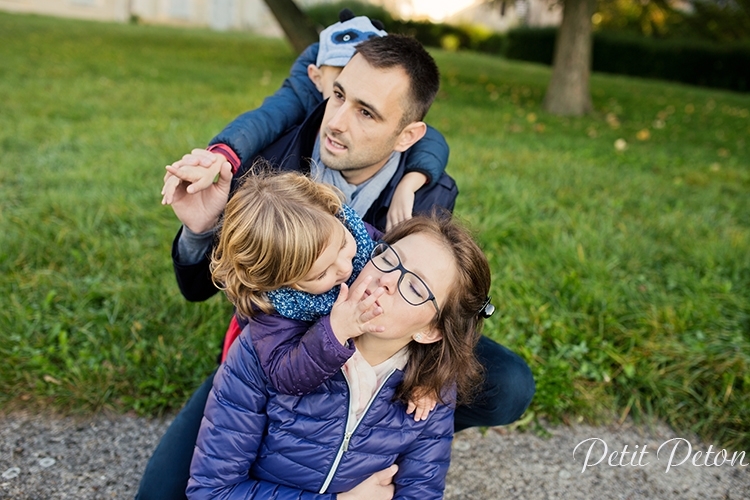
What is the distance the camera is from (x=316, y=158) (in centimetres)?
228

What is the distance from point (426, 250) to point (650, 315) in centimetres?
184

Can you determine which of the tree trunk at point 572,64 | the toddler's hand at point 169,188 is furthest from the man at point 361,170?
the tree trunk at point 572,64

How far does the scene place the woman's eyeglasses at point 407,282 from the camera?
171cm

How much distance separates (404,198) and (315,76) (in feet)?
2.57

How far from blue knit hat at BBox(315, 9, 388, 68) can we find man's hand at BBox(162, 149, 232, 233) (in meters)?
0.74

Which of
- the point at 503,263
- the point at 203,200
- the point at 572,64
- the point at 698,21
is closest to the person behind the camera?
the point at 203,200

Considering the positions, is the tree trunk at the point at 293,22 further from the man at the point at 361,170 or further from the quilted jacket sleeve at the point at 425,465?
the quilted jacket sleeve at the point at 425,465

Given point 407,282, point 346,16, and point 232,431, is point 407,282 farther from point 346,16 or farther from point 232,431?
point 346,16

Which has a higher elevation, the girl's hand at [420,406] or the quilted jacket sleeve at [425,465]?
the girl's hand at [420,406]

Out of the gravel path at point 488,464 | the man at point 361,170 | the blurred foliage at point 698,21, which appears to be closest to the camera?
the man at point 361,170

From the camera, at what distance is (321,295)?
5.68 ft

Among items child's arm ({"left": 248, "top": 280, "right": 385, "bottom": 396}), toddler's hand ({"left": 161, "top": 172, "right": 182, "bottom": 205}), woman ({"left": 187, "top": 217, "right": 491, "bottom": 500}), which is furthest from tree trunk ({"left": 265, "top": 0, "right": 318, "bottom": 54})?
child's arm ({"left": 248, "top": 280, "right": 385, "bottom": 396})

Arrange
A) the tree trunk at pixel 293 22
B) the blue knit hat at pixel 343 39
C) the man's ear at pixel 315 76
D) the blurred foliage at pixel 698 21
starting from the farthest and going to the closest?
the blurred foliage at pixel 698 21 < the tree trunk at pixel 293 22 < the man's ear at pixel 315 76 < the blue knit hat at pixel 343 39

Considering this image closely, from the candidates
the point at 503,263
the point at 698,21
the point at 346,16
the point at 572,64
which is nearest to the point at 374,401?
the point at 346,16
